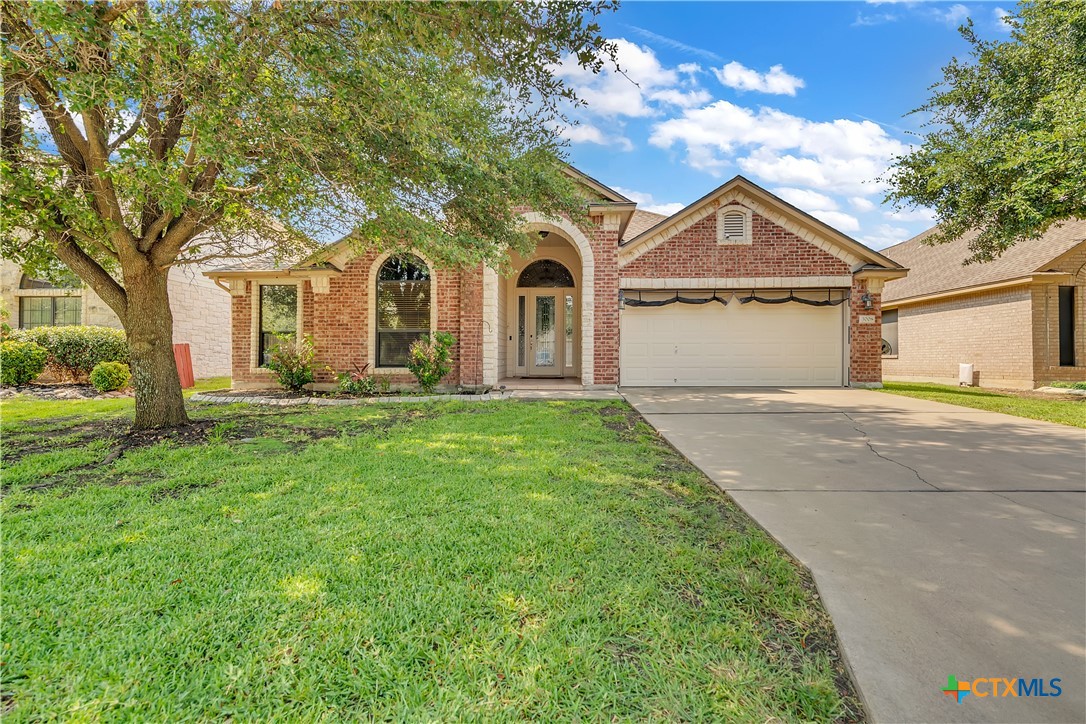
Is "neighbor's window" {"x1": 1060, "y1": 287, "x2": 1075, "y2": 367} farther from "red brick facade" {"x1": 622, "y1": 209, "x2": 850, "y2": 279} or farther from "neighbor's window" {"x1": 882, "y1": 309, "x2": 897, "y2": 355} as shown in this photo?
"red brick facade" {"x1": 622, "y1": 209, "x2": 850, "y2": 279}

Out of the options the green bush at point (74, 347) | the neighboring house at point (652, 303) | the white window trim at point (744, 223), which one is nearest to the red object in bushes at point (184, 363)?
the green bush at point (74, 347)

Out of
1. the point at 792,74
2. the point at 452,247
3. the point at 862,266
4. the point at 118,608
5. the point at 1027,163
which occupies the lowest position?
the point at 118,608

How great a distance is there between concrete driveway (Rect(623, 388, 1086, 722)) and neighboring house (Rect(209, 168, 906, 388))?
5.03m

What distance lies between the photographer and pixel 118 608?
1892 millimetres

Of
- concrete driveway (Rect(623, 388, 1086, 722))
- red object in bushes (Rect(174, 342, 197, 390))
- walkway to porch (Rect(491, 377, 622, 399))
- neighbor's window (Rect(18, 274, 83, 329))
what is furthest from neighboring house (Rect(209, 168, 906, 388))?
neighbor's window (Rect(18, 274, 83, 329))

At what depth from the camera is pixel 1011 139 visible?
8086 millimetres

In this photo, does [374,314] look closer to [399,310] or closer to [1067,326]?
[399,310]

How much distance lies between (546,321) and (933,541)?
1084cm

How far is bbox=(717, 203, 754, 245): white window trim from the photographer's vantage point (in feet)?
34.6

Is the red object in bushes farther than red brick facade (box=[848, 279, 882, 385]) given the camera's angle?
Yes

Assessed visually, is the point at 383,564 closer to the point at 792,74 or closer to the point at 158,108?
the point at 158,108

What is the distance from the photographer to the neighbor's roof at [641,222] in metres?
14.1

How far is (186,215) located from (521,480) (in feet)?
16.3

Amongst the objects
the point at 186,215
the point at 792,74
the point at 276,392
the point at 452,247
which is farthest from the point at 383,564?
the point at 792,74
